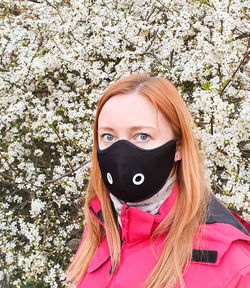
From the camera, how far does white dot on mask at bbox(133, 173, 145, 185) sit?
1577 millimetres

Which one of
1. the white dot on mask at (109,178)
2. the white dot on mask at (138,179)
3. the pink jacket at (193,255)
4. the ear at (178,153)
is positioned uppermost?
the ear at (178,153)

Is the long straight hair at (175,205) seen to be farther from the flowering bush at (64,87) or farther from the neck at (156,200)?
the flowering bush at (64,87)

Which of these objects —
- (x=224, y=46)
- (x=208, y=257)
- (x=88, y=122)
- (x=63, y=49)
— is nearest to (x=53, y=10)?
(x=63, y=49)

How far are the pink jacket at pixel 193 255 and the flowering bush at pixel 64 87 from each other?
176 cm

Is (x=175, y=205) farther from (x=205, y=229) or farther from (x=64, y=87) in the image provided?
(x=64, y=87)

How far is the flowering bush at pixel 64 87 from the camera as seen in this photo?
3.56m

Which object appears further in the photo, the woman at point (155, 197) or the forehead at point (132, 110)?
the forehead at point (132, 110)

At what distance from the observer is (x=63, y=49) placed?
4289mm

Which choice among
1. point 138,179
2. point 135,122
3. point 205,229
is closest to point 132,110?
point 135,122

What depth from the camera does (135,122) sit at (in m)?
1.47

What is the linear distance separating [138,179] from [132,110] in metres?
0.35

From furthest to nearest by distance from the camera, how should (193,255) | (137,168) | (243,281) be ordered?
(137,168), (193,255), (243,281)

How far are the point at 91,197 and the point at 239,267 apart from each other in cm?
105

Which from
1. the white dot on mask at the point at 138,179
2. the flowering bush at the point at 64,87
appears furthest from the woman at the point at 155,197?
the flowering bush at the point at 64,87
